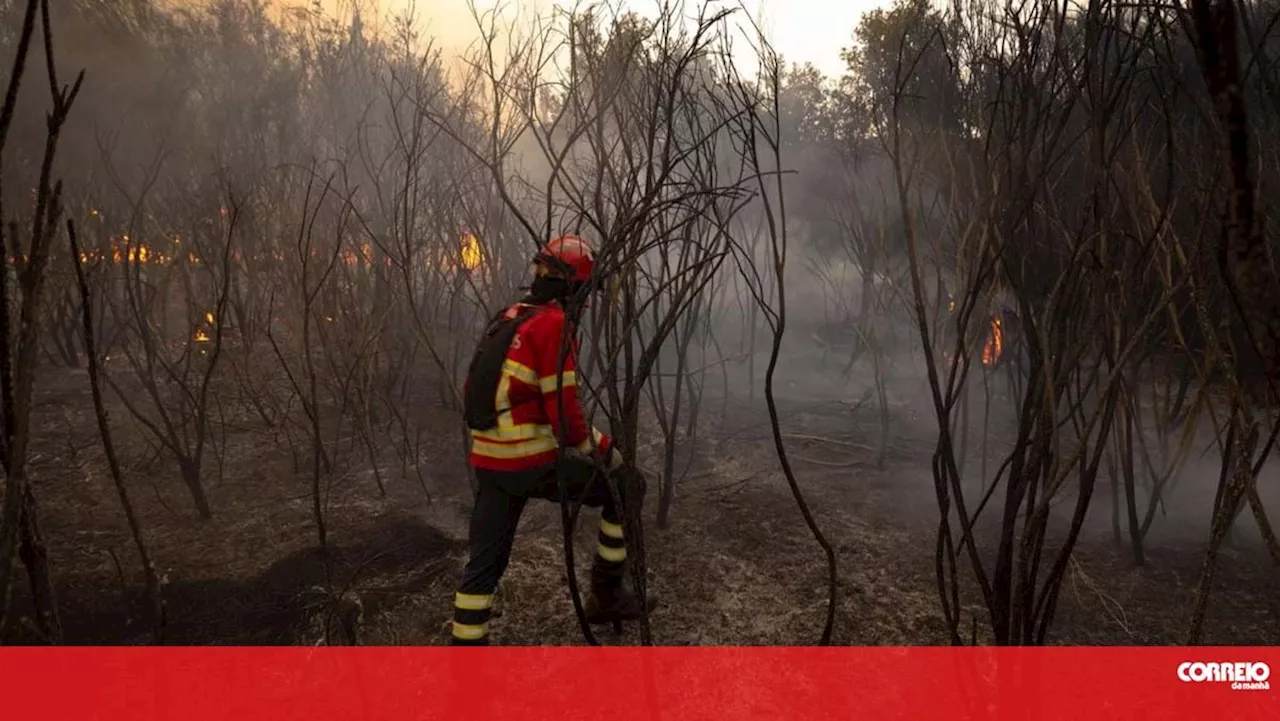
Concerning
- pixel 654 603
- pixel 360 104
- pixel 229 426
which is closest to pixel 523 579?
pixel 654 603

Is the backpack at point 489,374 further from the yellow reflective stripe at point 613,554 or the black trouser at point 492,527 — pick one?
the yellow reflective stripe at point 613,554

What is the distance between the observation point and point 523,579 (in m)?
3.07

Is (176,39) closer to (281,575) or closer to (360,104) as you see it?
(360,104)

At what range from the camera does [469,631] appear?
2.21 meters

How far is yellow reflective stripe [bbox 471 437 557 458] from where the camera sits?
2.28 meters

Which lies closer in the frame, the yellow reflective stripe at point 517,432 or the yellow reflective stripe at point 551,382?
the yellow reflective stripe at point 551,382

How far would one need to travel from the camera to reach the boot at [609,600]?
255 cm

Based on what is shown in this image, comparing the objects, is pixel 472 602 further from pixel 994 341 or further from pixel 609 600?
pixel 994 341

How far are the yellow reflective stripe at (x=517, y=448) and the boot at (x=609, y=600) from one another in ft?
2.17

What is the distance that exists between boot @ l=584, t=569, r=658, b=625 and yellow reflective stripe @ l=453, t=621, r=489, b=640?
20.7 inches

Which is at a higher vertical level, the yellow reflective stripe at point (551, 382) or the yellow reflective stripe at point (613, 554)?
the yellow reflective stripe at point (551, 382)

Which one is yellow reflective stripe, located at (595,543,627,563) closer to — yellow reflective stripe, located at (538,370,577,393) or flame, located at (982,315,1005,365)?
yellow reflective stripe, located at (538,370,577,393)

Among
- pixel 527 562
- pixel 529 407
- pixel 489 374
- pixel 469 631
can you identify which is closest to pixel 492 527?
pixel 469 631
